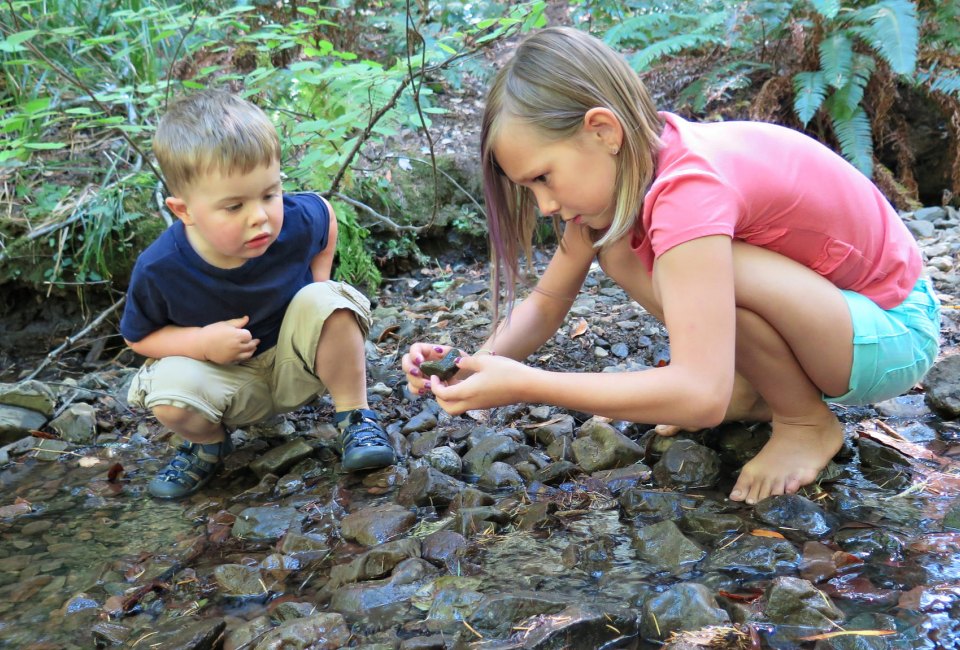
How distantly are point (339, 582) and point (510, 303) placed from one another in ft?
2.90

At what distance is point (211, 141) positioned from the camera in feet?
8.05

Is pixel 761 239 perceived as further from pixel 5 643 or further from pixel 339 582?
pixel 5 643

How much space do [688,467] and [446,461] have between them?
75cm

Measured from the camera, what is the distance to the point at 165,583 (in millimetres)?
2053

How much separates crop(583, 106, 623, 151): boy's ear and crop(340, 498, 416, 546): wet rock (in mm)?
1122

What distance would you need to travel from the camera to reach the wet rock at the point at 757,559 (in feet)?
5.97

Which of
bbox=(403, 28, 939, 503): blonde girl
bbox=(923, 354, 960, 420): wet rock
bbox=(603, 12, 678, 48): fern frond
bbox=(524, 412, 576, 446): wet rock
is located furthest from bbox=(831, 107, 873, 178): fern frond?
bbox=(524, 412, 576, 446): wet rock

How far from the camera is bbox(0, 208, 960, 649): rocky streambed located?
1649 millimetres

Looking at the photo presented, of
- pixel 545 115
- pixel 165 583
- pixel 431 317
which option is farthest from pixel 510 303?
pixel 431 317

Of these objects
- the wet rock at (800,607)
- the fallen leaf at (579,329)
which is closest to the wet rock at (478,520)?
the wet rock at (800,607)

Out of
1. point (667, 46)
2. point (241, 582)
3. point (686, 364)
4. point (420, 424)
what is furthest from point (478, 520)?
point (667, 46)

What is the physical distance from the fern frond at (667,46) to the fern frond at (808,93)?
70 centimetres

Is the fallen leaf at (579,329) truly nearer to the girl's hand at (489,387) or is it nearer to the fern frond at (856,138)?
the girl's hand at (489,387)

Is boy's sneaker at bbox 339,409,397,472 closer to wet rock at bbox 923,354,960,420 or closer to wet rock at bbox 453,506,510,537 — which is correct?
wet rock at bbox 453,506,510,537
